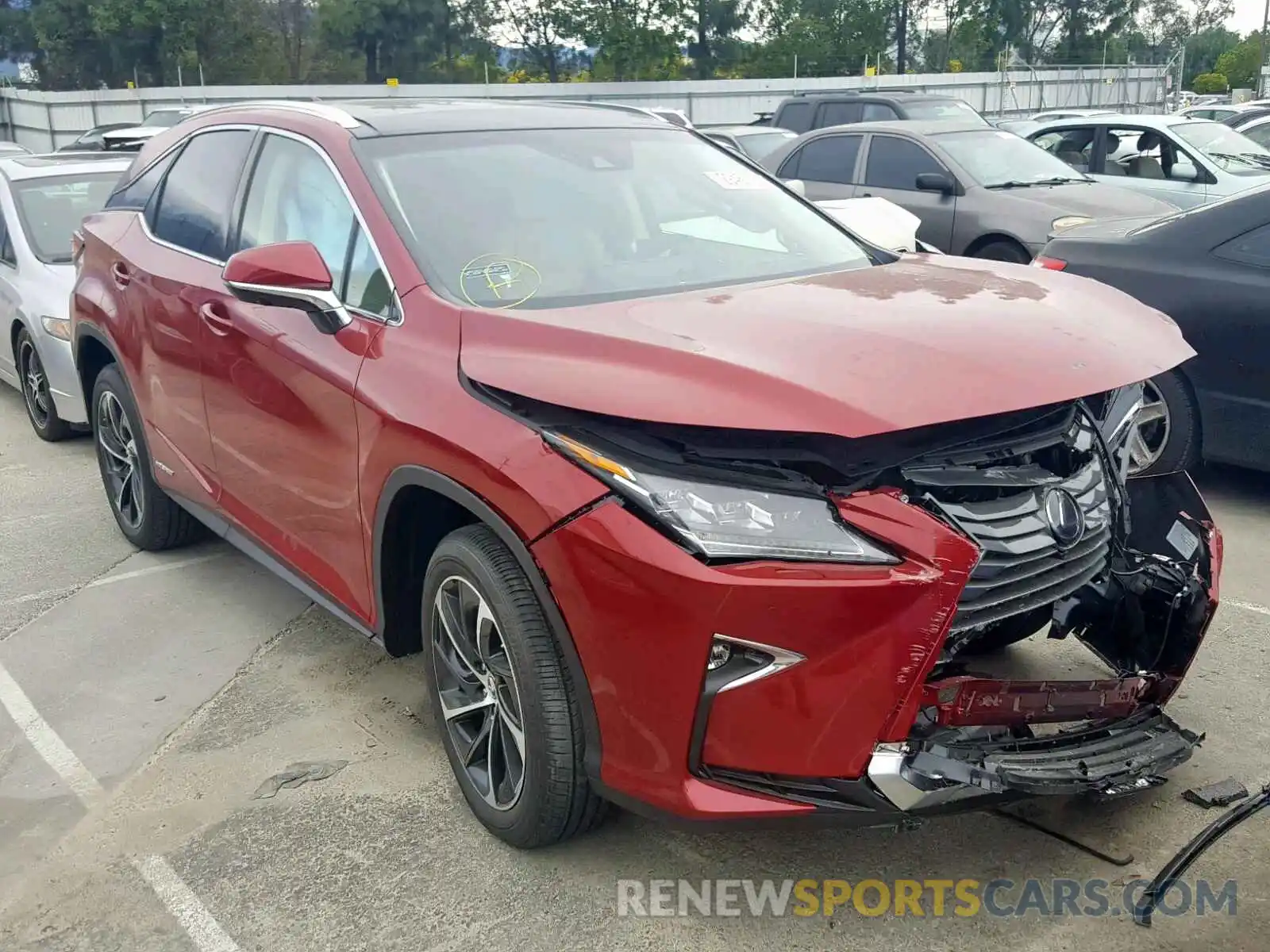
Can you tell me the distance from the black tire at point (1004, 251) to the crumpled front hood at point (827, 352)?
6599 millimetres

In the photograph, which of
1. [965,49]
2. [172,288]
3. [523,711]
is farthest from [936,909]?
[965,49]

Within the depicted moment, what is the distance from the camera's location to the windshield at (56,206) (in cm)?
781

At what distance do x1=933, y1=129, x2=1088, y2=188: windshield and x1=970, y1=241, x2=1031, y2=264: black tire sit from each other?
60 centimetres

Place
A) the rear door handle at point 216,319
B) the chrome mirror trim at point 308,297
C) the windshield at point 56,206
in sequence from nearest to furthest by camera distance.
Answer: the chrome mirror trim at point 308,297 → the rear door handle at point 216,319 → the windshield at point 56,206

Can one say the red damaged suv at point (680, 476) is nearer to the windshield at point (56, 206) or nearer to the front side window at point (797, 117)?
the windshield at point (56, 206)

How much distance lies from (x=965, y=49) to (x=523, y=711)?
266 feet

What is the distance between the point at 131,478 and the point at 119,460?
133 mm

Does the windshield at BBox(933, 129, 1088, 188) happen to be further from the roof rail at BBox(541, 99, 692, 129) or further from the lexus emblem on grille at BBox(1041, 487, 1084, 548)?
the lexus emblem on grille at BBox(1041, 487, 1084, 548)

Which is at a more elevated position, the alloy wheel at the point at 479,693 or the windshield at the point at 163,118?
the windshield at the point at 163,118

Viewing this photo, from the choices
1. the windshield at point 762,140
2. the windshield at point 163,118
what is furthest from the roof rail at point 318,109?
the windshield at point 163,118

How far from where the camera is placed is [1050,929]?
9.09ft

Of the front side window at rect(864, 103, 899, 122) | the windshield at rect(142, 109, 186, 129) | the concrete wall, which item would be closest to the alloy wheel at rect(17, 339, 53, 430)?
the front side window at rect(864, 103, 899, 122)

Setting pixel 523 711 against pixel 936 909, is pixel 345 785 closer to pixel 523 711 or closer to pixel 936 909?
pixel 523 711

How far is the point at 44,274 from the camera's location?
24.7ft
